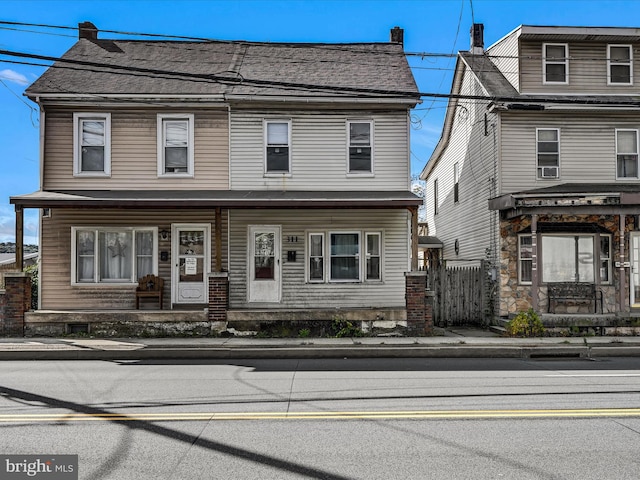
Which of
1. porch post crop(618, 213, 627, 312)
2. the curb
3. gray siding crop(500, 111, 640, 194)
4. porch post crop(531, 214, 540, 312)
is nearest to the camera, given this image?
the curb

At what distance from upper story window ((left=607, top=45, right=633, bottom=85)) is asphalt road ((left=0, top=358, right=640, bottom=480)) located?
10897 mm

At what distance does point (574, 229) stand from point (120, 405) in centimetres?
1396

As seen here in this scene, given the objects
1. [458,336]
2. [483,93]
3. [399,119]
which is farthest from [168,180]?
[483,93]

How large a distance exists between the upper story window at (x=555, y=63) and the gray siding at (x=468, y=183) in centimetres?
212

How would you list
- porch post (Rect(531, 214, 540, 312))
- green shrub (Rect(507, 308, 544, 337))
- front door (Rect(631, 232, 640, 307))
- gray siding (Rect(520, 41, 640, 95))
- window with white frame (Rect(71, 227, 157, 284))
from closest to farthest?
green shrub (Rect(507, 308, 544, 337)), porch post (Rect(531, 214, 540, 312)), window with white frame (Rect(71, 227, 157, 284)), front door (Rect(631, 232, 640, 307)), gray siding (Rect(520, 41, 640, 95))

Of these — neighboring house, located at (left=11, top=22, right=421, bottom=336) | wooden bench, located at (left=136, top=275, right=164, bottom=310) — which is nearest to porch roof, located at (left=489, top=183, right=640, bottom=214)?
neighboring house, located at (left=11, top=22, right=421, bottom=336)

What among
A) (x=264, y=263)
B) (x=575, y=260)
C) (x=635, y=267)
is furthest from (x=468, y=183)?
(x=264, y=263)

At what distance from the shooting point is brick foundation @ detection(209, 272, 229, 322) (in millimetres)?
14547

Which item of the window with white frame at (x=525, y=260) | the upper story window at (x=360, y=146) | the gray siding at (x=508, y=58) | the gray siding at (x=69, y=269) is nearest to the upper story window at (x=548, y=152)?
the gray siding at (x=508, y=58)

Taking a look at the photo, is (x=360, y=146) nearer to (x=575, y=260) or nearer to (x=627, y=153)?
(x=575, y=260)

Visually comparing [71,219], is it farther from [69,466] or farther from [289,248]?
[69,466]

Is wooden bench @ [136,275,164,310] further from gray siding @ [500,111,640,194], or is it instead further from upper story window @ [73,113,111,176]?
gray siding @ [500,111,640,194]

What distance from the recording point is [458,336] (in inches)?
575

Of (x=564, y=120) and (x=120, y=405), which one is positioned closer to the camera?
(x=120, y=405)
